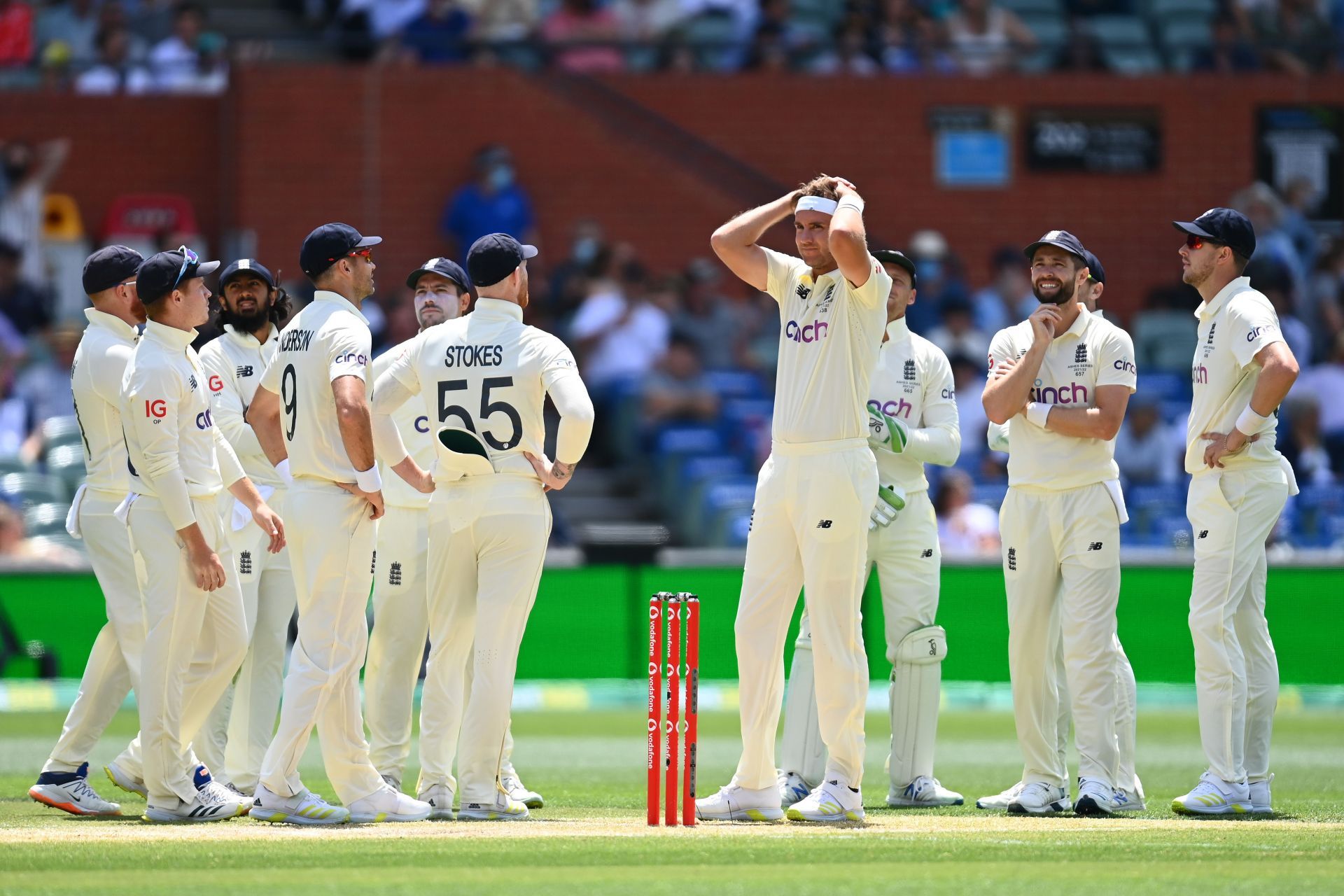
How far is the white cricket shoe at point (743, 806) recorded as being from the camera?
8891 millimetres

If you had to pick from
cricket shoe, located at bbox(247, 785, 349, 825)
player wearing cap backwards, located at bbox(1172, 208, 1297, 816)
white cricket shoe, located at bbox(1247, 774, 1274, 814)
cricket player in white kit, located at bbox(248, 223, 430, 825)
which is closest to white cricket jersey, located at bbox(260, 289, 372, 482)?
cricket player in white kit, located at bbox(248, 223, 430, 825)

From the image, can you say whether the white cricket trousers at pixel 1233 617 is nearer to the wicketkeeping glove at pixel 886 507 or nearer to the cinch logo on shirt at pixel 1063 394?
the cinch logo on shirt at pixel 1063 394

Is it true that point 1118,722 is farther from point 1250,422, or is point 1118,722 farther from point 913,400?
point 913,400

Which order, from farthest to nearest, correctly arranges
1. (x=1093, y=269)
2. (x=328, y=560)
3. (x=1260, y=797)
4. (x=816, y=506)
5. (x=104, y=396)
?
(x=1093, y=269) → (x=1260, y=797) → (x=104, y=396) → (x=328, y=560) → (x=816, y=506)

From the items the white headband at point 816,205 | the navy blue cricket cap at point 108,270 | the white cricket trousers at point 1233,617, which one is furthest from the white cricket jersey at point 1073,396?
the navy blue cricket cap at point 108,270

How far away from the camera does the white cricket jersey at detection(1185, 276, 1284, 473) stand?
9.49m

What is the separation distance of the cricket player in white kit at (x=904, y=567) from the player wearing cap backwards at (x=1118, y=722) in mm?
410

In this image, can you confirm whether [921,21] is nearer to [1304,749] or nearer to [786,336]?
[1304,749]

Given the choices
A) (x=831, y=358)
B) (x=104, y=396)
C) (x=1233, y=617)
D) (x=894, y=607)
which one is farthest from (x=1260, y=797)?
(x=104, y=396)

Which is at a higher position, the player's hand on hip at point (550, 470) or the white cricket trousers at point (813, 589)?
the player's hand on hip at point (550, 470)

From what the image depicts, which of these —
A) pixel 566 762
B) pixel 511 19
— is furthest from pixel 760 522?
pixel 511 19

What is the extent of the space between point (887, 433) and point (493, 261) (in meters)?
2.20

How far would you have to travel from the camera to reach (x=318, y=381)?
8.85 m

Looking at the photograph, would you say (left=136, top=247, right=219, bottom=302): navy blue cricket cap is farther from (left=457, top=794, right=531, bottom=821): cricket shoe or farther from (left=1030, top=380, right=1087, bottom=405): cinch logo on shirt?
(left=1030, top=380, right=1087, bottom=405): cinch logo on shirt
